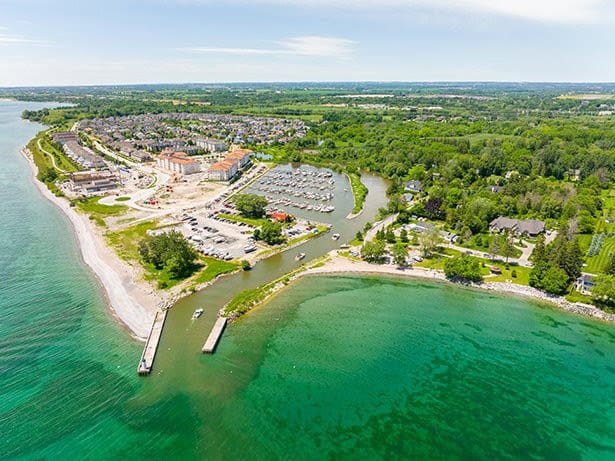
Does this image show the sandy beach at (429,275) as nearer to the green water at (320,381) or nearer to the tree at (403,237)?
the green water at (320,381)

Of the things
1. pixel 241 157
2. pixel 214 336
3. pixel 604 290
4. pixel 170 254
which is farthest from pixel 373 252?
pixel 241 157

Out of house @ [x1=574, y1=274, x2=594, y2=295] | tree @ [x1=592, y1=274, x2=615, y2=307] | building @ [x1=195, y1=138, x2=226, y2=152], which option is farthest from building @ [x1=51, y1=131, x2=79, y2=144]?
tree @ [x1=592, y1=274, x2=615, y2=307]

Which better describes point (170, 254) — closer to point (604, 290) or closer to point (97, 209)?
point (97, 209)

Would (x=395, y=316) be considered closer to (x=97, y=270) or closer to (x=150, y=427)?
(x=150, y=427)

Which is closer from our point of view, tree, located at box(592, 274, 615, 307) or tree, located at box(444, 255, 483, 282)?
tree, located at box(592, 274, 615, 307)

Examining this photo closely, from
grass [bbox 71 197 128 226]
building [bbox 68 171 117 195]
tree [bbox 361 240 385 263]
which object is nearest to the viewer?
tree [bbox 361 240 385 263]

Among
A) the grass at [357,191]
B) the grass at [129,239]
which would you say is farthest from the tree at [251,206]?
the grass at [357,191]

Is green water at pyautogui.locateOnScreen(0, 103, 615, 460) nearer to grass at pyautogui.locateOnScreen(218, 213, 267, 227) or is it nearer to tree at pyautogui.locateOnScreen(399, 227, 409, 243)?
tree at pyautogui.locateOnScreen(399, 227, 409, 243)
